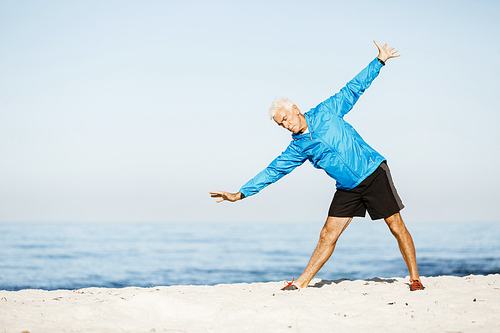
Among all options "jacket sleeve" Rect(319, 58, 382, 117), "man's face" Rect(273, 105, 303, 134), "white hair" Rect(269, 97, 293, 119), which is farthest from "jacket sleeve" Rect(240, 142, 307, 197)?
"jacket sleeve" Rect(319, 58, 382, 117)

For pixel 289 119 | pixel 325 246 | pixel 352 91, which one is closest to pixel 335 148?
pixel 289 119

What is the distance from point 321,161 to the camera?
13.8 ft

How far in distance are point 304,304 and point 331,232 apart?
3.92ft

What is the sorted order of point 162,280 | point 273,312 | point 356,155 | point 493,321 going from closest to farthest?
point 493,321
point 273,312
point 356,155
point 162,280

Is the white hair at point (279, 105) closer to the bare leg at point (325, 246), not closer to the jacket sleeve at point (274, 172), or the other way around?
the jacket sleeve at point (274, 172)

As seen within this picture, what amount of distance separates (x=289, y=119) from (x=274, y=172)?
0.69 m

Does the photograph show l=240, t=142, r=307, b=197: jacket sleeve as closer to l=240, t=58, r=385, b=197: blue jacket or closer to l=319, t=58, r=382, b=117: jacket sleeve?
l=240, t=58, r=385, b=197: blue jacket

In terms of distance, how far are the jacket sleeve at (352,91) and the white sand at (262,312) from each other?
194 centimetres

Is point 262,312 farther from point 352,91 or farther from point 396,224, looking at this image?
point 352,91

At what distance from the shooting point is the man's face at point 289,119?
4.10 m

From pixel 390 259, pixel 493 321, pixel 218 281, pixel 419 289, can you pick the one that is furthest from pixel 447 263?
pixel 493 321

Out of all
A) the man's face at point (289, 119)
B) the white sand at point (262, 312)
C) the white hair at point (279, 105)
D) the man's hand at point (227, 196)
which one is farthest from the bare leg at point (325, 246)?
the white hair at point (279, 105)

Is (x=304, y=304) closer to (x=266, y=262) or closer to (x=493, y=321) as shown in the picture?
(x=493, y=321)

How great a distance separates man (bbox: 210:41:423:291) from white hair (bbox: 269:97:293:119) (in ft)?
0.03
